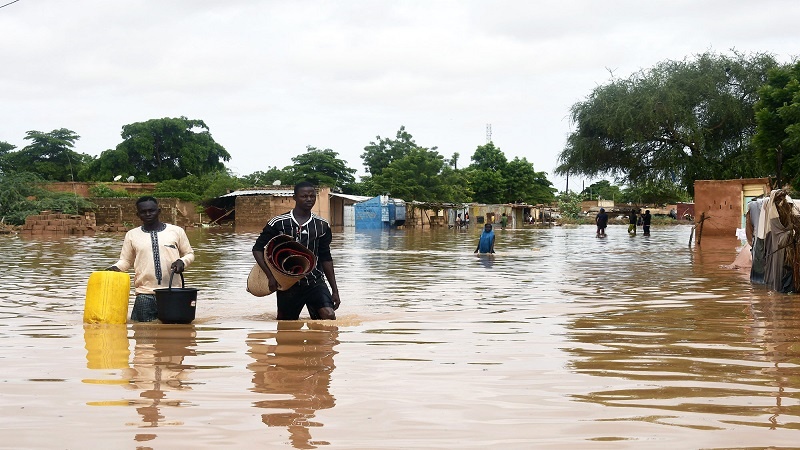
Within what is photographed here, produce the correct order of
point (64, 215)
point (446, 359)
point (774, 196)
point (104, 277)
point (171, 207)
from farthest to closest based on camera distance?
point (171, 207) → point (64, 215) → point (774, 196) → point (104, 277) → point (446, 359)

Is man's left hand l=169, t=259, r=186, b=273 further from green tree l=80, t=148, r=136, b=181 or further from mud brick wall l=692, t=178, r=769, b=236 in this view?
green tree l=80, t=148, r=136, b=181

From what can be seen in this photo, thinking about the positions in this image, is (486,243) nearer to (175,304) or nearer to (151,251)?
(175,304)

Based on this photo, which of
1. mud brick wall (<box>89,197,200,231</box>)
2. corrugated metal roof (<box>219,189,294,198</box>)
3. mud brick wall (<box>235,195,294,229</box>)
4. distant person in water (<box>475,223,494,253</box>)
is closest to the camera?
distant person in water (<box>475,223,494,253</box>)

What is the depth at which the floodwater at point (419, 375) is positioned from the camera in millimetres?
4488

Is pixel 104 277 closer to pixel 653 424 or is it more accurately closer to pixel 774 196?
pixel 653 424

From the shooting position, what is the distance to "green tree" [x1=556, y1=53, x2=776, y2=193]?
39.2 metres

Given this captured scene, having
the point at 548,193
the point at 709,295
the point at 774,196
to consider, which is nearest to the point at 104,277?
the point at 709,295

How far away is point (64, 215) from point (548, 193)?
58264mm

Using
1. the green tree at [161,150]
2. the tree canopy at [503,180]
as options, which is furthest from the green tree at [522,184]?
the green tree at [161,150]

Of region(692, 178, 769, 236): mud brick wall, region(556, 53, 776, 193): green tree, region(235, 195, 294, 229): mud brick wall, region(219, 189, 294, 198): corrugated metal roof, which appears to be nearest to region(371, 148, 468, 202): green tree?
region(219, 189, 294, 198): corrugated metal roof

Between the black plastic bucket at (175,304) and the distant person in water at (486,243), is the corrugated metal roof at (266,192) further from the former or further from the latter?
the black plastic bucket at (175,304)

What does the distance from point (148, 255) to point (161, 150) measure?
75.0 m

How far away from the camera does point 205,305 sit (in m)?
11.9

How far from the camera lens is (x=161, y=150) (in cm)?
8094
